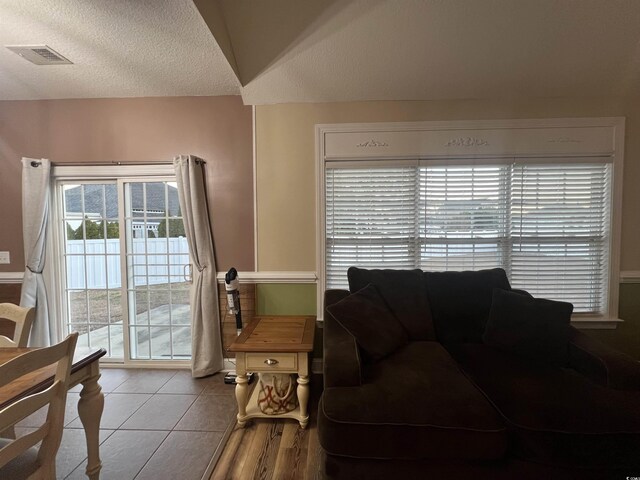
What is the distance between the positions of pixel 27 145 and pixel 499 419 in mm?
4205

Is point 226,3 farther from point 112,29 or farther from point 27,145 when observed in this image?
point 27,145

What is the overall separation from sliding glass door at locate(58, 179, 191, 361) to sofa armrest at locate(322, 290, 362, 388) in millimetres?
1634

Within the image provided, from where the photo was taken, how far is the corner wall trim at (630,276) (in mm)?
2535

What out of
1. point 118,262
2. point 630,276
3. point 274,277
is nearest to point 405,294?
point 274,277

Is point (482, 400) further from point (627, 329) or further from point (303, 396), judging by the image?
point (627, 329)

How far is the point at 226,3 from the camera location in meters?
1.93

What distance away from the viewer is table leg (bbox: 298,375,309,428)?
1936mm

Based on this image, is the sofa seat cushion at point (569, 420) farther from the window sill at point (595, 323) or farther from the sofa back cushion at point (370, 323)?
the window sill at point (595, 323)

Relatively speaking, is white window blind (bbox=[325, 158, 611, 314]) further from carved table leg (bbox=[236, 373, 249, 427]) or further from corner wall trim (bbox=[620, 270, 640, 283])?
carved table leg (bbox=[236, 373, 249, 427])

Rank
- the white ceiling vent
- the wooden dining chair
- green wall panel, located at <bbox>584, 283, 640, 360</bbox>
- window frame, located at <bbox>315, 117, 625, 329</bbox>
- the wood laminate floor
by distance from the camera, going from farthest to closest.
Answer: green wall panel, located at <bbox>584, 283, 640, 360</bbox>, window frame, located at <bbox>315, 117, 625, 329</bbox>, the white ceiling vent, the wood laminate floor, the wooden dining chair

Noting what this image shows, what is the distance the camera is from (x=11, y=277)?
270 centimetres

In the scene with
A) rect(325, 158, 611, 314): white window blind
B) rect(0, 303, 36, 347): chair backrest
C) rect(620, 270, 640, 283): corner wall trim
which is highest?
rect(325, 158, 611, 314): white window blind

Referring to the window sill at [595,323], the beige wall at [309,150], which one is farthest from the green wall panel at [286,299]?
the window sill at [595,323]

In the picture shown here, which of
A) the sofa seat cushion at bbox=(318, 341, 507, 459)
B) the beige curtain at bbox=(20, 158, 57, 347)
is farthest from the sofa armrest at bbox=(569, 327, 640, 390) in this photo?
the beige curtain at bbox=(20, 158, 57, 347)
